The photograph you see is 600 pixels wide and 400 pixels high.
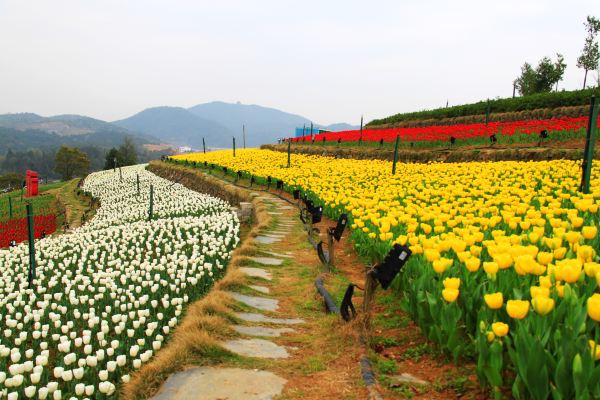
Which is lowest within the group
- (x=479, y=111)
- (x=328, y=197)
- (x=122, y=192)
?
(x=122, y=192)

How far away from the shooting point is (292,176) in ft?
66.7

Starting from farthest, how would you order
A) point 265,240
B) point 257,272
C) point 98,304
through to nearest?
1. point 265,240
2. point 257,272
3. point 98,304

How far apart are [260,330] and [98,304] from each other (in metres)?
3.77

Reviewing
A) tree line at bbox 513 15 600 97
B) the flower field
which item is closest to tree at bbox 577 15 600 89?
tree line at bbox 513 15 600 97

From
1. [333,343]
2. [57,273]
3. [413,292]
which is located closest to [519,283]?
[413,292]

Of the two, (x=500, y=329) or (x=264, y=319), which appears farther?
(x=264, y=319)

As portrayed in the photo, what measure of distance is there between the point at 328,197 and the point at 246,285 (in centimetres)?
552

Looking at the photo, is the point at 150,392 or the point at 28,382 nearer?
the point at 150,392

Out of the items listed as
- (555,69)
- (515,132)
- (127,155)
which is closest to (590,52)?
(555,69)

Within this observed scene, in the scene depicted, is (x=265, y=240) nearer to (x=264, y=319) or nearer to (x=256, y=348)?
(x=264, y=319)

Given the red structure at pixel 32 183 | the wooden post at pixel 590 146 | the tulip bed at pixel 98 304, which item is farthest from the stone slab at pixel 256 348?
the red structure at pixel 32 183

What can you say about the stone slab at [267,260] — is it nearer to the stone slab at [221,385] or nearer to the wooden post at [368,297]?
the wooden post at [368,297]

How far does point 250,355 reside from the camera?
4613mm

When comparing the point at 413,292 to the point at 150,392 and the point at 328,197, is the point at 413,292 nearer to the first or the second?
the point at 150,392
